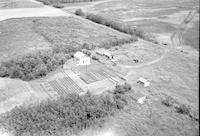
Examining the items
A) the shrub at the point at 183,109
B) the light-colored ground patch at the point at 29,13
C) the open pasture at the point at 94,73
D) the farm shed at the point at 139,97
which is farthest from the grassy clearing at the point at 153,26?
the shrub at the point at 183,109

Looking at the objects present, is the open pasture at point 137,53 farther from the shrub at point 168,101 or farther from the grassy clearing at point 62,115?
the grassy clearing at point 62,115

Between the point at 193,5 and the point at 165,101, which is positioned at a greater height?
the point at 193,5

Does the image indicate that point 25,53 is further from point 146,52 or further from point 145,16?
point 145,16

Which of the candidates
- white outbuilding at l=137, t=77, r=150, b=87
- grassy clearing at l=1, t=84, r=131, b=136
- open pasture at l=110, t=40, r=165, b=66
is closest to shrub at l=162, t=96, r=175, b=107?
white outbuilding at l=137, t=77, r=150, b=87

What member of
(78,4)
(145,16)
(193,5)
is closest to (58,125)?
(145,16)

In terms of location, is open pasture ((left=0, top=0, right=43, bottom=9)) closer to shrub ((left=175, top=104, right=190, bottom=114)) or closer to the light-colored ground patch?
the light-colored ground patch
